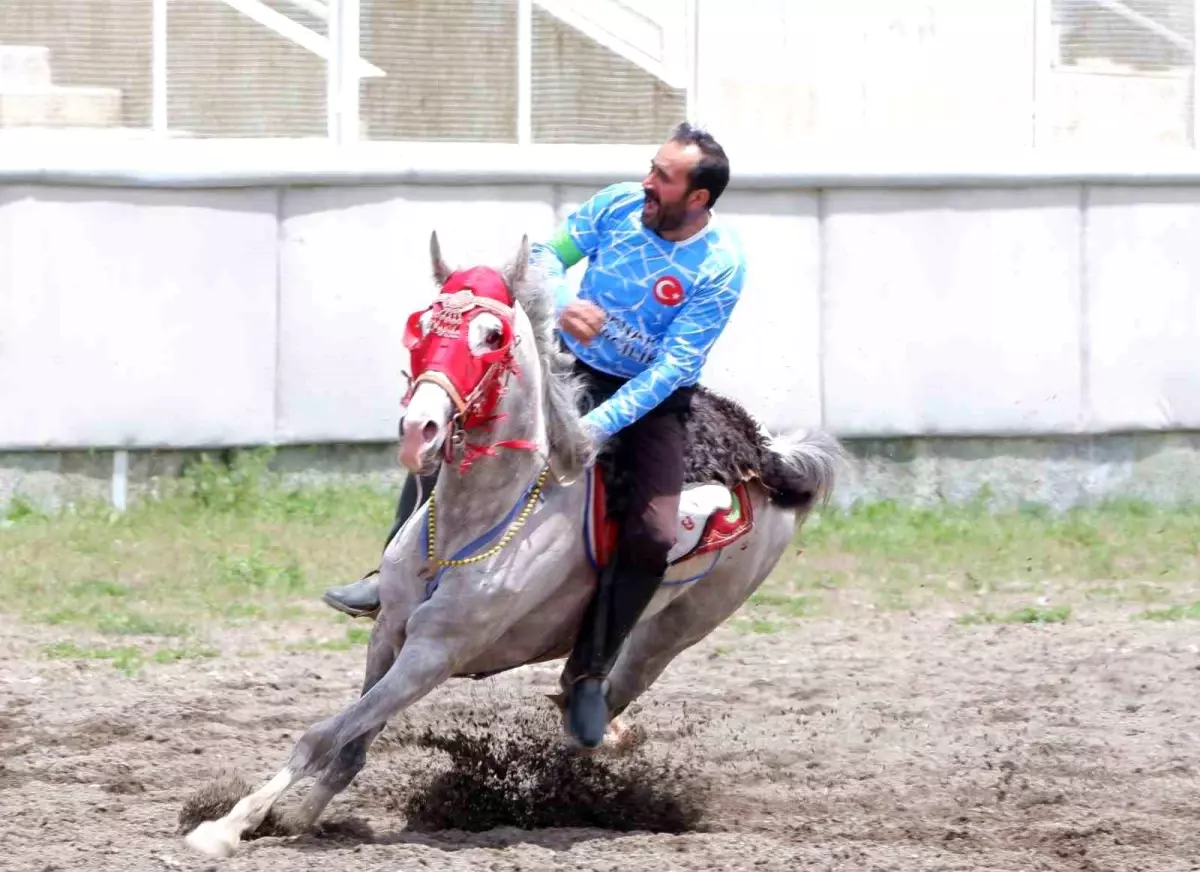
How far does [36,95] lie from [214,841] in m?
7.02

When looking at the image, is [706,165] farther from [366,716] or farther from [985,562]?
[985,562]

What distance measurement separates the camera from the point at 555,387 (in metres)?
5.63

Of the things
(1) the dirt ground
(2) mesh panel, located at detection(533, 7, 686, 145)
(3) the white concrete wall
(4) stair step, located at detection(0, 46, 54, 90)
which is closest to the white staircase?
(4) stair step, located at detection(0, 46, 54, 90)

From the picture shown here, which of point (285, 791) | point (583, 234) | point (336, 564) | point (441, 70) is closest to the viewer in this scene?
point (285, 791)

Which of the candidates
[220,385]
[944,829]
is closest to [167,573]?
[220,385]

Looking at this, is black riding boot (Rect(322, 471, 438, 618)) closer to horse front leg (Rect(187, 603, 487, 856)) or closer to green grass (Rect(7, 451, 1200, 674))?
horse front leg (Rect(187, 603, 487, 856))

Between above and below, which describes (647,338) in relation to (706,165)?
below

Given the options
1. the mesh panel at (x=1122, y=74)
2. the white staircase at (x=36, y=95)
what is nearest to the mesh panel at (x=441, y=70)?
the white staircase at (x=36, y=95)

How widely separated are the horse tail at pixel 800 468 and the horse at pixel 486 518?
328mm

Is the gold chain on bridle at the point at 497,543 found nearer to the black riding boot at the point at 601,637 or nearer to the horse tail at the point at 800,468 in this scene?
the black riding boot at the point at 601,637

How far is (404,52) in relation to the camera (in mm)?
11734

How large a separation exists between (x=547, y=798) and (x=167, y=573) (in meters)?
4.26

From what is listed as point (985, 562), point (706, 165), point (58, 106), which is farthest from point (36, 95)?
point (706, 165)

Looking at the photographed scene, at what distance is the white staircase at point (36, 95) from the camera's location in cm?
1112
